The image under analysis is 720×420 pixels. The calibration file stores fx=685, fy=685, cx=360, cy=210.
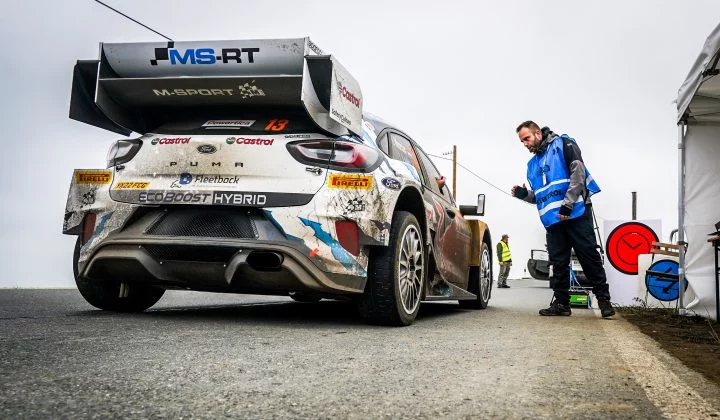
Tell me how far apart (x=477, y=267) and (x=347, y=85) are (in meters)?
3.01

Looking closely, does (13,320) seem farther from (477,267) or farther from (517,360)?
(477,267)

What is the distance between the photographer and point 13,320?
4.12 meters

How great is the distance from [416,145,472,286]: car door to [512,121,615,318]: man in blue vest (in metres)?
→ 0.75

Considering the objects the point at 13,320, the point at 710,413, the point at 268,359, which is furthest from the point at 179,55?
the point at 710,413

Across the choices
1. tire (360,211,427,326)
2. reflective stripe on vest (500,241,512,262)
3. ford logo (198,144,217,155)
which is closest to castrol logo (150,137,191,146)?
ford logo (198,144,217,155)

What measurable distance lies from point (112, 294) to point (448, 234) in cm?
274

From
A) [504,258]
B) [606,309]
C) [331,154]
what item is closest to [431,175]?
[606,309]

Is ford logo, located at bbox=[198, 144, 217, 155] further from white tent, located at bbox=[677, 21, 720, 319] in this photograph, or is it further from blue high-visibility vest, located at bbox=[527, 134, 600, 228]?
white tent, located at bbox=[677, 21, 720, 319]

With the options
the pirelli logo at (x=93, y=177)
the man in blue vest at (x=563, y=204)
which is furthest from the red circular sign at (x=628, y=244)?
the pirelli logo at (x=93, y=177)

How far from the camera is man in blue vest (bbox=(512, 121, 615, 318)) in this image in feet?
19.2

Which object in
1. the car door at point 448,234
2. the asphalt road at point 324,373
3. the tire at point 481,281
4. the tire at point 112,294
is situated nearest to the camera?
the asphalt road at point 324,373

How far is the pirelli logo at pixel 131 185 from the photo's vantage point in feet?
14.0

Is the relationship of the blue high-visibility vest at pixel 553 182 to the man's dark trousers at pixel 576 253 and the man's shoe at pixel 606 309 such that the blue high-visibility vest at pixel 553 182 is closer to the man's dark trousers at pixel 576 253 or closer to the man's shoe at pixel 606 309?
the man's dark trousers at pixel 576 253

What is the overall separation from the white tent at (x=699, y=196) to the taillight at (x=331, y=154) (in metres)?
3.69
